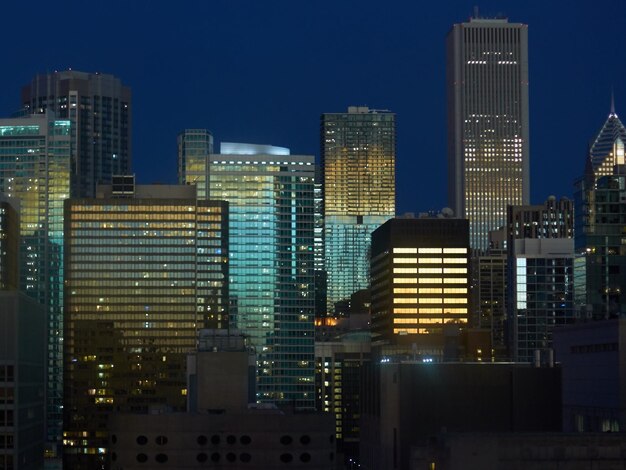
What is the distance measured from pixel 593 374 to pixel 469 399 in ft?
59.1

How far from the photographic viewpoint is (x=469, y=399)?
519ft

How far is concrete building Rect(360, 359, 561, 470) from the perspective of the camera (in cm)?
15625

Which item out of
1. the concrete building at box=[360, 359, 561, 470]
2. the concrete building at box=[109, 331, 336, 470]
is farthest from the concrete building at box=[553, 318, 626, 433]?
the concrete building at box=[109, 331, 336, 470]

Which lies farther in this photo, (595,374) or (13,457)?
(13,457)

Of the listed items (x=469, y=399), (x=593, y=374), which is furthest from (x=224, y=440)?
(x=593, y=374)

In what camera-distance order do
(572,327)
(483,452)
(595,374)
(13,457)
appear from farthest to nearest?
(13,457), (572,327), (595,374), (483,452)

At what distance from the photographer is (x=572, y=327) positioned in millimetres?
153125

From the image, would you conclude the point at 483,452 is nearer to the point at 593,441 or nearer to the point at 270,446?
Answer: the point at 593,441

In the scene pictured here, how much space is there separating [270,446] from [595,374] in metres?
37.8

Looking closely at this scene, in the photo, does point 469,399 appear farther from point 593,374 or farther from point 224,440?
point 224,440

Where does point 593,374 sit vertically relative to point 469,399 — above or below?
above

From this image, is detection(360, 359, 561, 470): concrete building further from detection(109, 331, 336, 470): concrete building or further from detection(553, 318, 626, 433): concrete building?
detection(109, 331, 336, 470): concrete building

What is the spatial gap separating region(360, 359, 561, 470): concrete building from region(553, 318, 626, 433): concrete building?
14.1 ft

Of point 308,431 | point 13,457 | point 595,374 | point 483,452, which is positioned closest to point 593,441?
point 483,452
